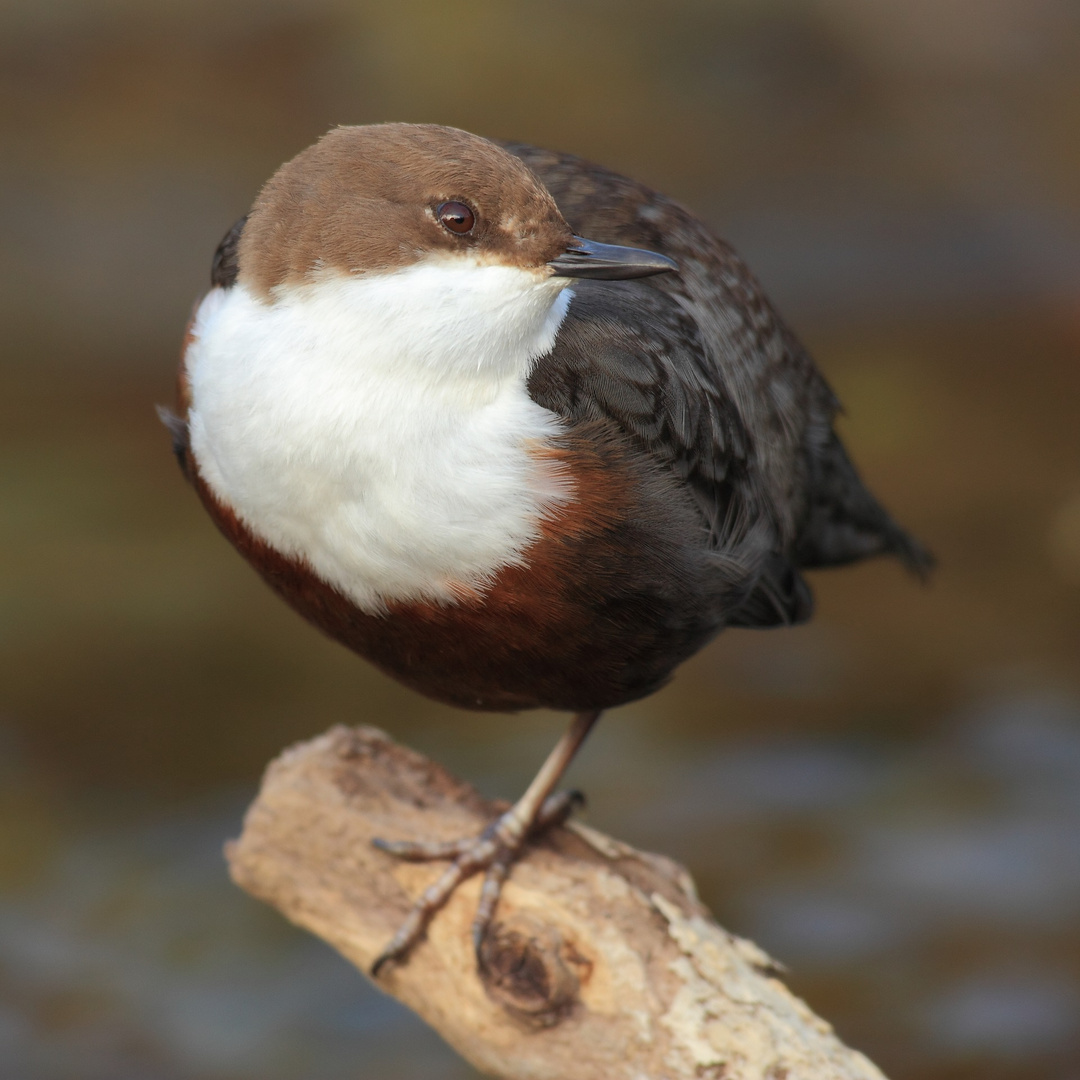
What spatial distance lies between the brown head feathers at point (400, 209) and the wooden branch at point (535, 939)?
1236mm

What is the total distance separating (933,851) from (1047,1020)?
2.94 feet

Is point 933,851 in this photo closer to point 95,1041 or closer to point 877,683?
point 877,683

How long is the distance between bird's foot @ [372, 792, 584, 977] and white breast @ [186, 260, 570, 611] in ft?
2.45

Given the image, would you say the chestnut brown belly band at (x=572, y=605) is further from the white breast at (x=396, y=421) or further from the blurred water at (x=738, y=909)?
the blurred water at (x=738, y=909)

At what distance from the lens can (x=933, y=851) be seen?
6316 millimetres

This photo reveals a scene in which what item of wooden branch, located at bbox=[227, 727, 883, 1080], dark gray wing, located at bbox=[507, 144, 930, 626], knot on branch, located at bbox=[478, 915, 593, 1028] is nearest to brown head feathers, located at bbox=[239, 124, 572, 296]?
dark gray wing, located at bbox=[507, 144, 930, 626]

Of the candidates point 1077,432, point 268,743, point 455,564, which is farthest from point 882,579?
point 455,564

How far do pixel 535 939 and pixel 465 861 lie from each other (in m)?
0.26

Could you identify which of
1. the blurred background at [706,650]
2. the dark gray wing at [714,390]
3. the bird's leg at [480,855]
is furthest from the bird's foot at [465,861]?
the blurred background at [706,650]

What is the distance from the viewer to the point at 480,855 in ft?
10.9

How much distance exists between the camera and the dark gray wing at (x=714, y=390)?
2881mm

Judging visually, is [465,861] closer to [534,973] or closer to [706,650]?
[534,973]

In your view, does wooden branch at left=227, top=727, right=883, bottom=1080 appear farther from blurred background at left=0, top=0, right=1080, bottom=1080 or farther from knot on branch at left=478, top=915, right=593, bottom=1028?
blurred background at left=0, top=0, right=1080, bottom=1080

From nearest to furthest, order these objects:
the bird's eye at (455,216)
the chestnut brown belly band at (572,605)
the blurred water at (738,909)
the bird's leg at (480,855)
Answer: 1. the bird's eye at (455,216)
2. the chestnut brown belly band at (572,605)
3. the bird's leg at (480,855)
4. the blurred water at (738,909)
